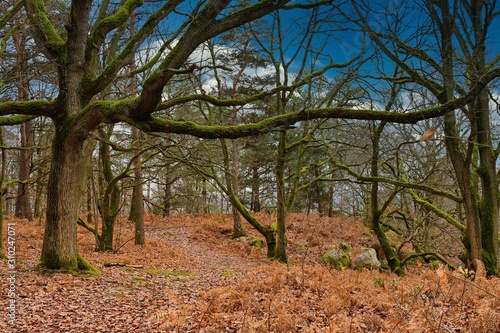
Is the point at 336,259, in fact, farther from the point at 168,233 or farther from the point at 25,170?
the point at 25,170

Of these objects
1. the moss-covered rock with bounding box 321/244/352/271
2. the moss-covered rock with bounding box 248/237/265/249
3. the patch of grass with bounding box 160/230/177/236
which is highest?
the patch of grass with bounding box 160/230/177/236

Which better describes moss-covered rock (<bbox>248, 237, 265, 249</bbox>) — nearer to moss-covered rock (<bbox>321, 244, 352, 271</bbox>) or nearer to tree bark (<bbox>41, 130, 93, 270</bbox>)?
moss-covered rock (<bbox>321, 244, 352, 271</bbox>)

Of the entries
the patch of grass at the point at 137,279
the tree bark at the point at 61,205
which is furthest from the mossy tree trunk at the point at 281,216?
the tree bark at the point at 61,205

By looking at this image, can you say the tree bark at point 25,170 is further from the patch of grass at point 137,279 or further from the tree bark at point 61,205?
the patch of grass at point 137,279

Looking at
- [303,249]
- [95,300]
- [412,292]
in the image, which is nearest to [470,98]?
[412,292]

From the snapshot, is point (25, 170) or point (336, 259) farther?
point (25, 170)

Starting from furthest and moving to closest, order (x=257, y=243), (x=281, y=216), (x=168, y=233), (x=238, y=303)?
(x=168, y=233), (x=257, y=243), (x=281, y=216), (x=238, y=303)

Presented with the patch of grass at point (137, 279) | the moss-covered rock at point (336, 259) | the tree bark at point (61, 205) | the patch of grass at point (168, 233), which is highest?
the tree bark at point (61, 205)

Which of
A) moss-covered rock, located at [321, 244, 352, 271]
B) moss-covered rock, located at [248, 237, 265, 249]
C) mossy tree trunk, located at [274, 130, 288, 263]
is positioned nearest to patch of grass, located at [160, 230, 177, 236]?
moss-covered rock, located at [248, 237, 265, 249]

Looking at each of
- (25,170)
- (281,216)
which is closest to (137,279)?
(281,216)

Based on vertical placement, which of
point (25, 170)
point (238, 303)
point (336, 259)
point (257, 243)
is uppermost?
point (25, 170)

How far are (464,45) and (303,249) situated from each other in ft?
32.9

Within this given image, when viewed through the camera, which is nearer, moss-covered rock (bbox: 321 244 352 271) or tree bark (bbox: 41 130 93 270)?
tree bark (bbox: 41 130 93 270)

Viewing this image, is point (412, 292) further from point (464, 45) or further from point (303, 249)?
point (303, 249)
